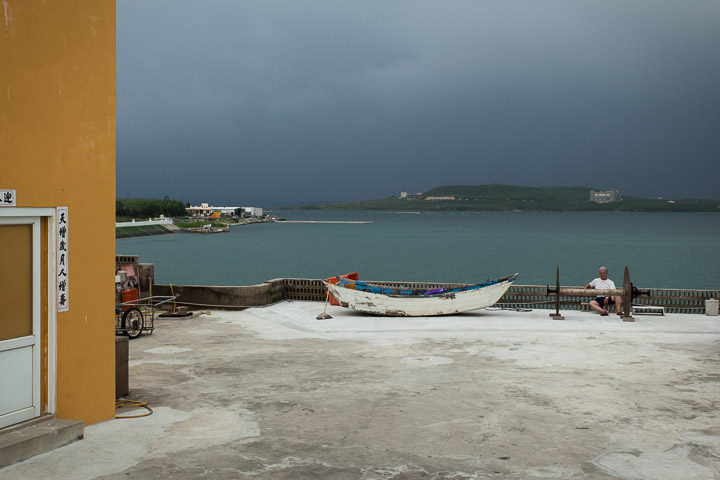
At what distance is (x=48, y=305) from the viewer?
26.3 feet

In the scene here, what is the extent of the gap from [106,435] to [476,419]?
4.73 m

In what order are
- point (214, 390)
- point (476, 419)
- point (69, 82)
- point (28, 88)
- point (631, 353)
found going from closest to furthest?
point (28, 88)
point (69, 82)
point (476, 419)
point (214, 390)
point (631, 353)

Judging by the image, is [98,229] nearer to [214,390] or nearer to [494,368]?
[214,390]

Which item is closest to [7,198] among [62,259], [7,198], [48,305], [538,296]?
[7,198]

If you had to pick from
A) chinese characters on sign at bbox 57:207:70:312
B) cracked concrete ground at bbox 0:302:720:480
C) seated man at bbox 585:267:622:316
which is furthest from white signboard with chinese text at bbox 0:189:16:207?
seated man at bbox 585:267:622:316

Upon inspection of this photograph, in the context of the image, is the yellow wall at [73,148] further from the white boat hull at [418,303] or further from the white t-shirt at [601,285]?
the white t-shirt at [601,285]

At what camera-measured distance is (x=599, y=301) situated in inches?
771

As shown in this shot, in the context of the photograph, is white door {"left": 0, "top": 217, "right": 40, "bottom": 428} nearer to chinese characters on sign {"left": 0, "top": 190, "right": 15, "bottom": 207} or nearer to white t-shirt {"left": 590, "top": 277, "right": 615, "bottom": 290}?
chinese characters on sign {"left": 0, "top": 190, "right": 15, "bottom": 207}

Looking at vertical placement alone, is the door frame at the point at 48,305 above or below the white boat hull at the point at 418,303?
above

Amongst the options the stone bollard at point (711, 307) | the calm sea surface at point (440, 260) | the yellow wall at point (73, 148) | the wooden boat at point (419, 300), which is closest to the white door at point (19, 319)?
the yellow wall at point (73, 148)

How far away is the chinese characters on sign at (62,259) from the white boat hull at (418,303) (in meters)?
11.5

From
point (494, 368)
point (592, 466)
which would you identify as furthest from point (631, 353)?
point (592, 466)

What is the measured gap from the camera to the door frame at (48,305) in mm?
7871

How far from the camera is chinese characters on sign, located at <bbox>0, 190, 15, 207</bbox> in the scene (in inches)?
291
